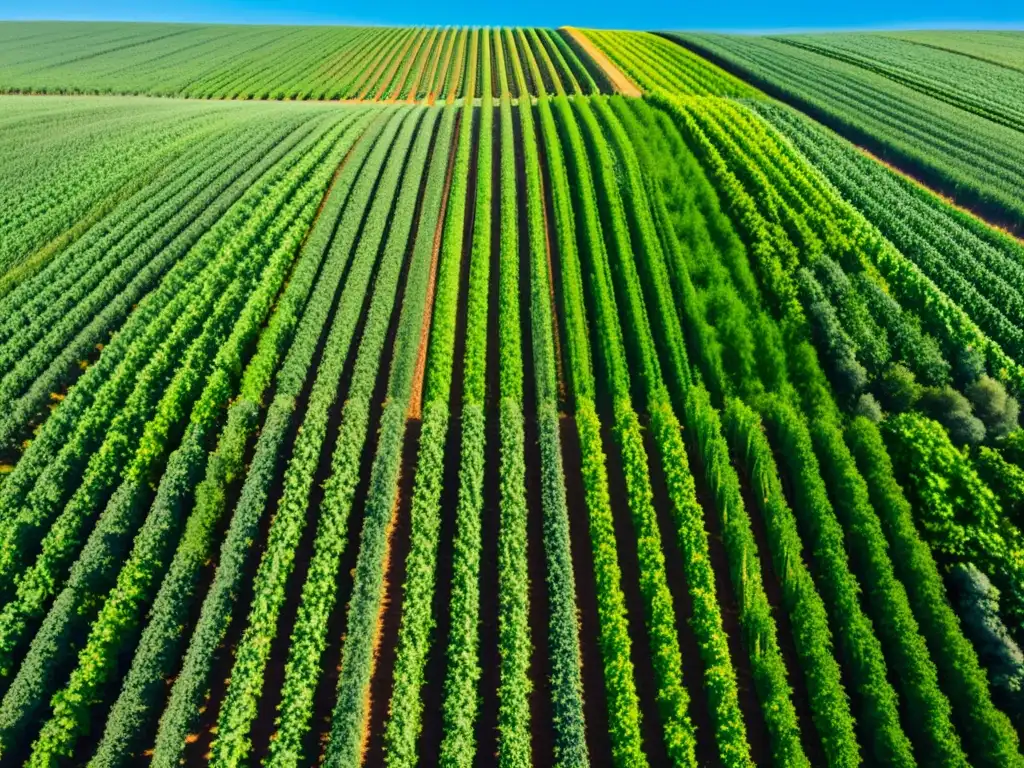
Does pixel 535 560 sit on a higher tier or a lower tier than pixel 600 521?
lower

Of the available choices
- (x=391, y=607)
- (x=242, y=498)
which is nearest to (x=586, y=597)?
(x=391, y=607)

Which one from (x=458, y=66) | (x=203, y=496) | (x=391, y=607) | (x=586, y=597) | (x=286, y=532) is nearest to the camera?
(x=391, y=607)

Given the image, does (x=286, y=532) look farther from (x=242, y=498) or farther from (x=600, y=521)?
(x=600, y=521)

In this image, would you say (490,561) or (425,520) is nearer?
(490,561)

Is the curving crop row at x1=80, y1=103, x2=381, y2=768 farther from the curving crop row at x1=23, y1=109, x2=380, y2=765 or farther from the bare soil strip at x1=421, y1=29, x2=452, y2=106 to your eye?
the bare soil strip at x1=421, y1=29, x2=452, y2=106

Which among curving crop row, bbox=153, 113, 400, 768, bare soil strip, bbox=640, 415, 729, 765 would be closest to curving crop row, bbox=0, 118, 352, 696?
curving crop row, bbox=153, 113, 400, 768
